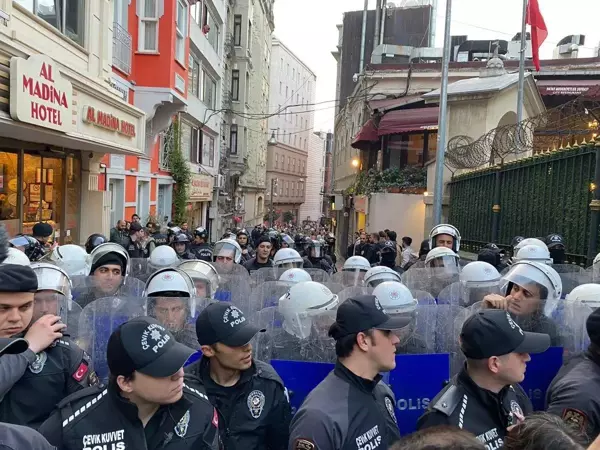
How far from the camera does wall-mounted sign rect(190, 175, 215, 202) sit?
21.8m

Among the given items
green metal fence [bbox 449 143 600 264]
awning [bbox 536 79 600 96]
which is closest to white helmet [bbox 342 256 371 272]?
green metal fence [bbox 449 143 600 264]

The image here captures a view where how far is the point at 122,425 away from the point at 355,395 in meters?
1.02

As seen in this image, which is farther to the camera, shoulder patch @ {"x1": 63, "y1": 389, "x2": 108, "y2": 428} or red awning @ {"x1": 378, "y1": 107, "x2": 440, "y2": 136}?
red awning @ {"x1": 378, "y1": 107, "x2": 440, "y2": 136}

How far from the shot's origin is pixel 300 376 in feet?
10.9

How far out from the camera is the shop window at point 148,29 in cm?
1415

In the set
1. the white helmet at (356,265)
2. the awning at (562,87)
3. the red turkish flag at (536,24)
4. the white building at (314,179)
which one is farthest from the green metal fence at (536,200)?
the white building at (314,179)

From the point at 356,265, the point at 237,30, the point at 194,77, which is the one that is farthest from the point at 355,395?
the point at 237,30

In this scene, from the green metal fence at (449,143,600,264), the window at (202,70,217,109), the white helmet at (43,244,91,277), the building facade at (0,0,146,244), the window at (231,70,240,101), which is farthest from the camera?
the window at (231,70,240,101)

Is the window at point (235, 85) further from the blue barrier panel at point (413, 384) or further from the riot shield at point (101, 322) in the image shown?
the blue barrier panel at point (413, 384)

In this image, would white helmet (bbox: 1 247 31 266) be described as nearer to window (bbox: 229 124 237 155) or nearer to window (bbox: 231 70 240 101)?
window (bbox: 231 70 240 101)

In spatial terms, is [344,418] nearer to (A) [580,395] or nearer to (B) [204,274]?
(A) [580,395]

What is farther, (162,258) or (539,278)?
(162,258)

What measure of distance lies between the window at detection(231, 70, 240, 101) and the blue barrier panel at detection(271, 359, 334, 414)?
33281 mm

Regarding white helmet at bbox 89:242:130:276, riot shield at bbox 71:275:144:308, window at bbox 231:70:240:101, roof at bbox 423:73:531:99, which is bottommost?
riot shield at bbox 71:275:144:308
